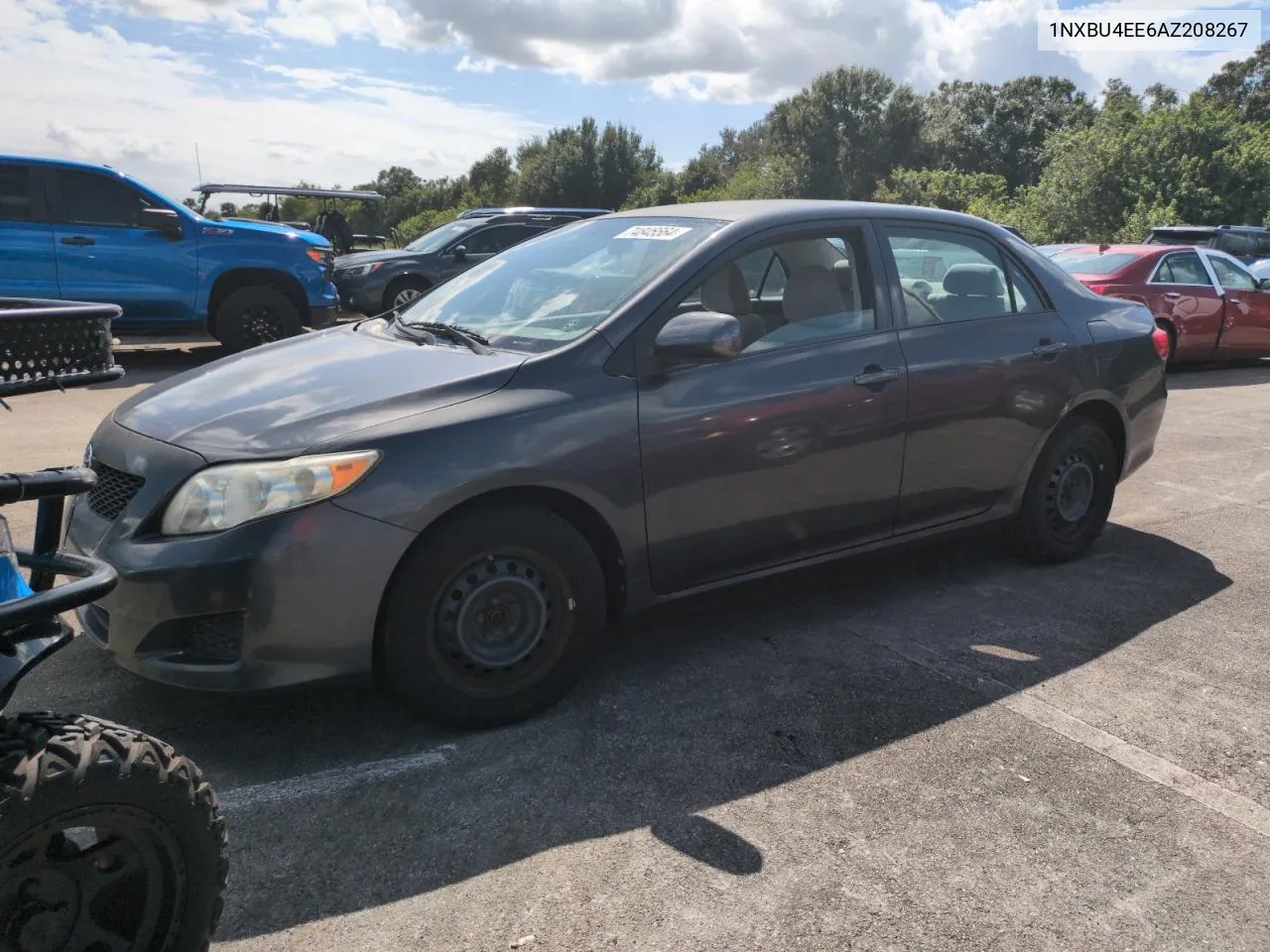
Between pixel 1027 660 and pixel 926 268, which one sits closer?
pixel 1027 660

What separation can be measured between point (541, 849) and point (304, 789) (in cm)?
73

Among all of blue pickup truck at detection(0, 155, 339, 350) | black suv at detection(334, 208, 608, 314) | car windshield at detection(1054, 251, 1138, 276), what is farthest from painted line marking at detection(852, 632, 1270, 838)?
black suv at detection(334, 208, 608, 314)

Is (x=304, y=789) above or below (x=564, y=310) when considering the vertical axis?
below

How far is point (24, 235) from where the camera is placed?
948cm

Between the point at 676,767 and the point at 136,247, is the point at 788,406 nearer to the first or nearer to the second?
the point at 676,767

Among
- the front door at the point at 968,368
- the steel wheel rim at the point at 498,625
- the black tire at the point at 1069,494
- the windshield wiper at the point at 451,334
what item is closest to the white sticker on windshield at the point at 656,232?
the windshield wiper at the point at 451,334

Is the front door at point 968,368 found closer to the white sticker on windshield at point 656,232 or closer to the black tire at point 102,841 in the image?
the white sticker on windshield at point 656,232

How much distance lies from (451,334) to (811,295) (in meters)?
1.40

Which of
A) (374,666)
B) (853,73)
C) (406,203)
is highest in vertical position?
(853,73)

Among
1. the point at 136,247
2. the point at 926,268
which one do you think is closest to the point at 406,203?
the point at 136,247

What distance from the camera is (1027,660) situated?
3969 millimetres

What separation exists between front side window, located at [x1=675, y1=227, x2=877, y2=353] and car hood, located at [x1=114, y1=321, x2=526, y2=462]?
89 cm

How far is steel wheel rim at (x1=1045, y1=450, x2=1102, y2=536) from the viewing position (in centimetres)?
490

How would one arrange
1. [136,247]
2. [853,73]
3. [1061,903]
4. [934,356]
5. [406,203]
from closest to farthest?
[1061,903] → [934,356] → [136,247] → [853,73] → [406,203]
